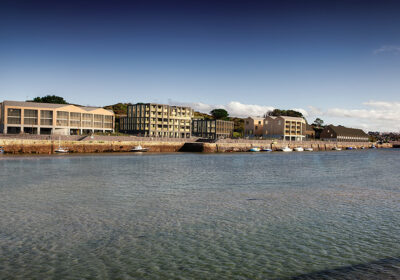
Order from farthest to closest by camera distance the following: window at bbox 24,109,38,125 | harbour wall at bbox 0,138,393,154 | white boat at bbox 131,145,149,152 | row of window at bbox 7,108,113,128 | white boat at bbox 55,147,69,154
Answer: window at bbox 24,109,38,125
row of window at bbox 7,108,113,128
white boat at bbox 131,145,149,152
white boat at bbox 55,147,69,154
harbour wall at bbox 0,138,393,154

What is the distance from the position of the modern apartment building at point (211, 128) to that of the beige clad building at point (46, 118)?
58.3 metres

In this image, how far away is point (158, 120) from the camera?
151500mm

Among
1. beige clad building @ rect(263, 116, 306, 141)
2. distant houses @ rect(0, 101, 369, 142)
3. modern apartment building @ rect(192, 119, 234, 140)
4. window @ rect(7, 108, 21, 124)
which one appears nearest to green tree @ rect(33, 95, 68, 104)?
distant houses @ rect(0, 101, 369, 142)

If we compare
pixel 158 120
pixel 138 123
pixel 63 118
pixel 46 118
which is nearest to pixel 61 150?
pixel 46 118

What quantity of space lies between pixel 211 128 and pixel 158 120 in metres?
32.4

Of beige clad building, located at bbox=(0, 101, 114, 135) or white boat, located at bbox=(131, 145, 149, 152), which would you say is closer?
white boat, located at bbox=(131, 145, 149, 152)

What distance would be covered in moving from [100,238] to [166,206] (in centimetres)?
757

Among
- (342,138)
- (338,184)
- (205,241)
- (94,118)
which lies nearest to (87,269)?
(205,241)

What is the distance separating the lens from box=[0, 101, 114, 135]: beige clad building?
113812mm

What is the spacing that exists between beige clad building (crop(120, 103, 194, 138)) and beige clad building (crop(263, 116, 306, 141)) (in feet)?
152

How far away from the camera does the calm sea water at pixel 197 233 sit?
40.9 ft

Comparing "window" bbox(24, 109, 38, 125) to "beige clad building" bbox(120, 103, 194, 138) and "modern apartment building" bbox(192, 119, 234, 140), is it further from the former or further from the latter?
"modern apartment building" bbox(192, 119, 234, 140)

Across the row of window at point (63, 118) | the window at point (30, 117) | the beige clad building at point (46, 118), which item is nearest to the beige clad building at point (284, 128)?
the row of window at point (63, 118)

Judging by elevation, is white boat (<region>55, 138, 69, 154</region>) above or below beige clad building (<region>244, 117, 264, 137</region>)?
below
